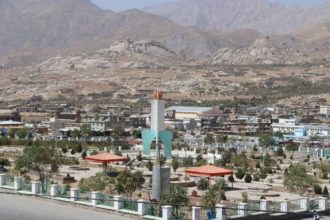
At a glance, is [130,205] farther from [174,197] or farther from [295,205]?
[295,205]

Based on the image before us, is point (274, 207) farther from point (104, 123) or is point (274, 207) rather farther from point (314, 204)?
point (104, 123)

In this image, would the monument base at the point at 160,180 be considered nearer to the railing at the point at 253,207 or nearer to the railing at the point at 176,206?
the railing at the point at 176,206

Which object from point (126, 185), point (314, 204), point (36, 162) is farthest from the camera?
point (36, 162)

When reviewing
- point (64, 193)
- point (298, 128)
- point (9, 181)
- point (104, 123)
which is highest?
point (104, 123)

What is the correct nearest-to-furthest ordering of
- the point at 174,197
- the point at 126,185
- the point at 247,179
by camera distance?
the point at 174,197, the point at 126,185, the point at 247,179

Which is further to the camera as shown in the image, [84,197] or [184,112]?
[184,112]

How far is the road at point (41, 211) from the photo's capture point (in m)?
21.8

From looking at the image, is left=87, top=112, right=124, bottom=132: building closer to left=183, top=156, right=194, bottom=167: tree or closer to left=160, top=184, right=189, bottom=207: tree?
left=183, top=156, right=194, bottom=167: tree

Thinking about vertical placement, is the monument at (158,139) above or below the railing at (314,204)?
above

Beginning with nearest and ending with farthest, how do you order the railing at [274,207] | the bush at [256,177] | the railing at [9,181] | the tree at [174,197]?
the railing at [274,207], the tree at [174,197], the railing at [9,181], the bush at [256,177]

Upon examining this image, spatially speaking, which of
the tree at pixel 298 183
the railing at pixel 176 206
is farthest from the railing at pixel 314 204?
the tree at pixel 298 183

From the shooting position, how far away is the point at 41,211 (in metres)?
22.9

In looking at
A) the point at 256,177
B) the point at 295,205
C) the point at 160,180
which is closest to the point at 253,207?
the point at 295,205

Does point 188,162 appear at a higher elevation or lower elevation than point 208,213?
higher
